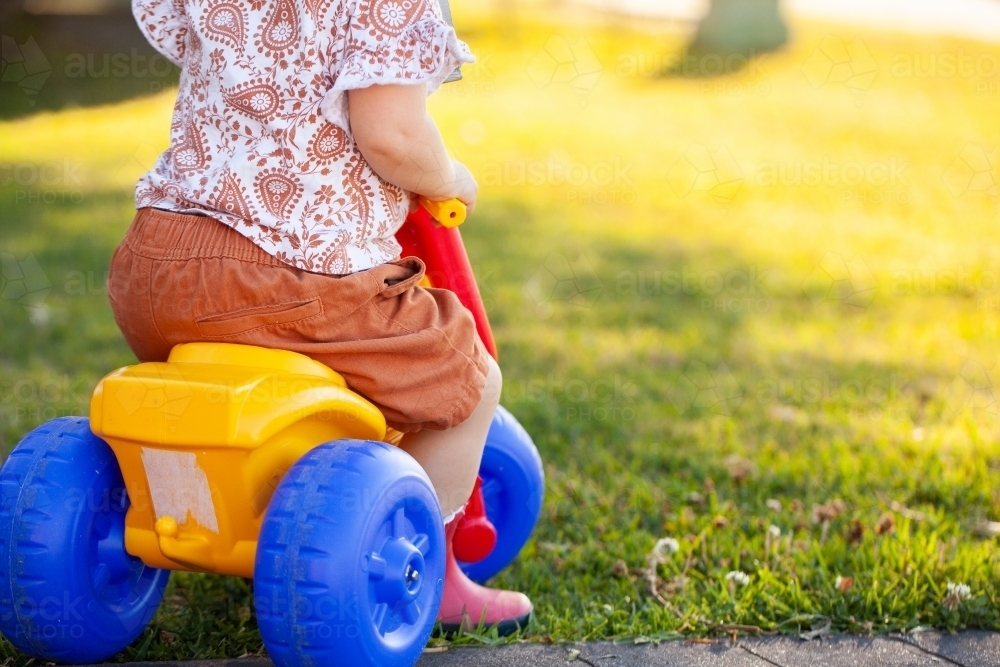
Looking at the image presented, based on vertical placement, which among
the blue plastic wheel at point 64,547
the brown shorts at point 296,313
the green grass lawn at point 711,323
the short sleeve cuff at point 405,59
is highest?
the short sleeve cuff at point 405,59

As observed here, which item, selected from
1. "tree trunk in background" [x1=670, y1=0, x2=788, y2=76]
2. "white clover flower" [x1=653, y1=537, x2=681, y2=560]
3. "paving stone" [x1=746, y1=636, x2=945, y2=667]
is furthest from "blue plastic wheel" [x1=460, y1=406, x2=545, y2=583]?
"tree trunk in background" [x1=670, y1=0, x2=788, y2=76]

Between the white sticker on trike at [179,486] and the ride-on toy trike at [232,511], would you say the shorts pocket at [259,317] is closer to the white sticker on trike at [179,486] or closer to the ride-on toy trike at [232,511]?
the ride-on toy trike at [232,511]

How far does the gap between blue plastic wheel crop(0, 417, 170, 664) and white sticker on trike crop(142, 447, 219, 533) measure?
0.13 meters

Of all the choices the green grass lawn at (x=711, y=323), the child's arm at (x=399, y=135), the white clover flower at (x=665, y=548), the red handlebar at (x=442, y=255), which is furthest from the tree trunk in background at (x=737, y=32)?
the child's arm at (x=399, y=135)

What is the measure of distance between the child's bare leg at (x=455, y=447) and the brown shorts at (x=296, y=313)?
0.29ft

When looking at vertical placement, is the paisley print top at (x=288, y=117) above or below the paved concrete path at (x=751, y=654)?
above

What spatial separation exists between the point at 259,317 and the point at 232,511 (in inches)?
12.5

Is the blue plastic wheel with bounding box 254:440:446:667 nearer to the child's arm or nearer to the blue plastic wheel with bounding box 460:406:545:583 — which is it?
the child's arm

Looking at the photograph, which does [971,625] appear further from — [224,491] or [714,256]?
[714,256]

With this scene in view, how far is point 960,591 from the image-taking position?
2.32m

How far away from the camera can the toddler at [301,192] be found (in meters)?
1.78

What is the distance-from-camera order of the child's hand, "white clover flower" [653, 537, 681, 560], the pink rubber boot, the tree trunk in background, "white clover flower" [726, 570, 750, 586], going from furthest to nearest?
the tree trunk in background, "white clover flower" [653, 537, 681, 560], "white clover flower" [726, 570, 750, 586], the pink rubber boot, the child's hand

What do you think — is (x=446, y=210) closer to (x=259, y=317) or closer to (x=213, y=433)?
(x=259, y=317)

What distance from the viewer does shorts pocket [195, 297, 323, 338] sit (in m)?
1.80
